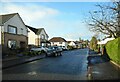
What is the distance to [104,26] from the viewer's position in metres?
42.3

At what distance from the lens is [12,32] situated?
141ft

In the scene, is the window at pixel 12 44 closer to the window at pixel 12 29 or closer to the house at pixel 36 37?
the window at pixel 12 29

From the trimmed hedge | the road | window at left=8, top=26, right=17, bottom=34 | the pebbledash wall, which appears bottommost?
the road

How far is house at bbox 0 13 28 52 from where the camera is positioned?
130 ft

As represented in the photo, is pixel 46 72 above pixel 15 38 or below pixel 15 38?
below

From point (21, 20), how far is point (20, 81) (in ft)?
118

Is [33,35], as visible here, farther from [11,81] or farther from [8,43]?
[11,81]

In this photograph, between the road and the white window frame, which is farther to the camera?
the white window frame

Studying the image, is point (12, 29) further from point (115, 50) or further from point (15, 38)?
point (115, 50)

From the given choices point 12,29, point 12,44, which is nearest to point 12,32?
point 12,29

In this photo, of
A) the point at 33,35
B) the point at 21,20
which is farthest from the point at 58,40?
the point at 21,20

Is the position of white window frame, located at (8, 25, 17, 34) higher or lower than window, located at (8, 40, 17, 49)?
higher

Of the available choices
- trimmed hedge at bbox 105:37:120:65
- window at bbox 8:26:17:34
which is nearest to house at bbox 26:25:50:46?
window at bbox 8:26:17:34

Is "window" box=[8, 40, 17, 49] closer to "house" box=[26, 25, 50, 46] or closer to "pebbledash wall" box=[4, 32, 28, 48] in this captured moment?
"pebbledash wall" box=[4, 32, 28, 48]
